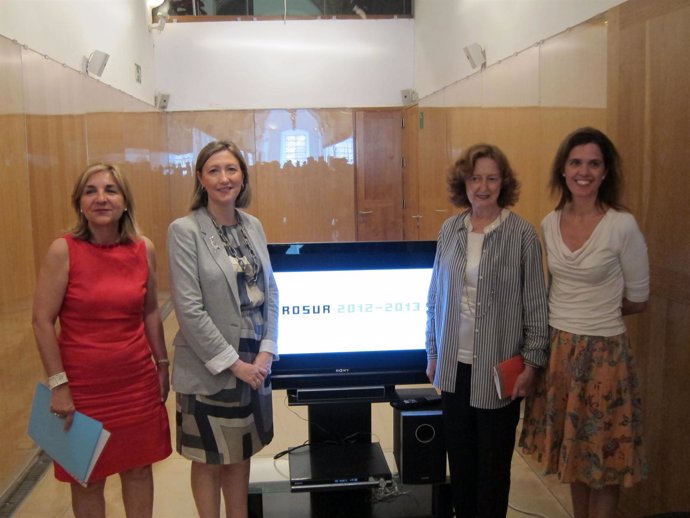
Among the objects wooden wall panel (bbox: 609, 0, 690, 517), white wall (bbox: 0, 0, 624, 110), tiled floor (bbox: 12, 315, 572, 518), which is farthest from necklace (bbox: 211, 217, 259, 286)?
white wall (bbox: 0, 0, 624, 110)

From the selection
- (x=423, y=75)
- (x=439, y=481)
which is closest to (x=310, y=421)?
(x=439, y=481)

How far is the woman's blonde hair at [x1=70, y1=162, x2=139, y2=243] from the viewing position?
209cm

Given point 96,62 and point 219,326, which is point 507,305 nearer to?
point 219,326

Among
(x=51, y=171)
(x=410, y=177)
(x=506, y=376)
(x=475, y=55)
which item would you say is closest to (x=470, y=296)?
(x=506, y=376)

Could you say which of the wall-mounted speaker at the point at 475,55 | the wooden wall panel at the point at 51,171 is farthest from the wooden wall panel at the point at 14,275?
the wall-mounted speaker at the point at 475,55

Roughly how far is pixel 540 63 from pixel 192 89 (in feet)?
15.4

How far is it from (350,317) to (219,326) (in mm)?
618

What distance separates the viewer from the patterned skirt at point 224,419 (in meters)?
2.11

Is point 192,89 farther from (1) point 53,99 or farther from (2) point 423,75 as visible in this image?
(1) point 53,99

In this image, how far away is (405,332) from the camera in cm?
256

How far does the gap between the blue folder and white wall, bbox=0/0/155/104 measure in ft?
6.51

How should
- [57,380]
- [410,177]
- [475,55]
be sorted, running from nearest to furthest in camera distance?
[57,380]
[475,55]
[410,177]

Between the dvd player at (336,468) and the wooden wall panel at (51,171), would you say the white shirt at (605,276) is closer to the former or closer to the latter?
the dvd player at (336,468)

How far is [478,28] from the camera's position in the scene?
480 cm
